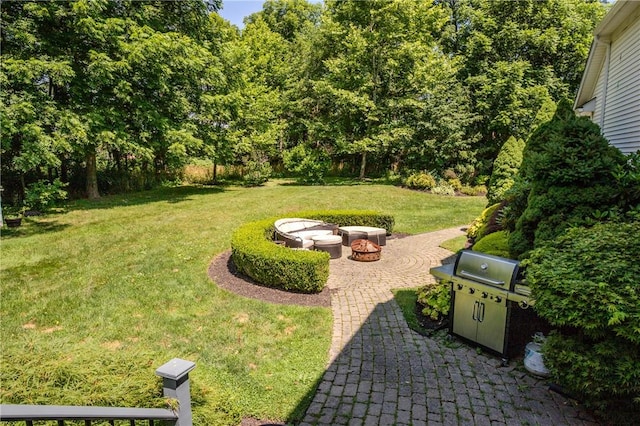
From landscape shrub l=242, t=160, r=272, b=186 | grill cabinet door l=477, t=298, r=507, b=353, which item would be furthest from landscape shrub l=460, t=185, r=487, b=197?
grill cabinet door l=477, t=298, r=507, b=353

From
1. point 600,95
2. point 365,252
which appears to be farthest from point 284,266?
point 600,95

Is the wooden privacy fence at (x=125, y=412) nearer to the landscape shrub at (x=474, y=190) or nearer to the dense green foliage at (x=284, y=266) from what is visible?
the dense green foliage at (x=284, y=266)

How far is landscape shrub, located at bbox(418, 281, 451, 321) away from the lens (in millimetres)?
6074

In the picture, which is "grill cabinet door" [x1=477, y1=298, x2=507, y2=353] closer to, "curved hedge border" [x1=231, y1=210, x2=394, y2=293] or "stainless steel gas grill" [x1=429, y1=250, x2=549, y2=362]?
"stainless steel gas grill" [x1=429, y1=250, x2=549, y2=362]

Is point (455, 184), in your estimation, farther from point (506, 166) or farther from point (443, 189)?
point (506, 166)

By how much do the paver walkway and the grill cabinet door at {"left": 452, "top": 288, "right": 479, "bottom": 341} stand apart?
0.72 feet

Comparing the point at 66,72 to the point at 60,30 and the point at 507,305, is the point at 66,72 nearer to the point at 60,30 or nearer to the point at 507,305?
the point at 60,30

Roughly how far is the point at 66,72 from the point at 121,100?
3.30 meters

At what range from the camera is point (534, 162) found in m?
5.38

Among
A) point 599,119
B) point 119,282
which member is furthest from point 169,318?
point 599,119

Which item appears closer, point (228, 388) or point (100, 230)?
point (228, 388)

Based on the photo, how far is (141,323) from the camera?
20.1 ft

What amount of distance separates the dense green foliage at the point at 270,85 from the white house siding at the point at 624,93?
36.3 feet

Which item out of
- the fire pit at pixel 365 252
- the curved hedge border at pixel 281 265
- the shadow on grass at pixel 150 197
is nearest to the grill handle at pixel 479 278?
the curved hedge border at pixel 281 265
